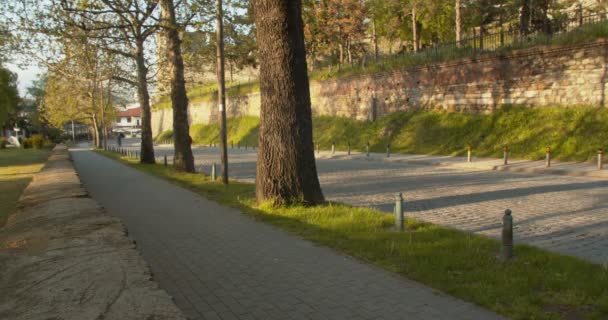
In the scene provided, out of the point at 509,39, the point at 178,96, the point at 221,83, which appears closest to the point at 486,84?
the point at 509,39

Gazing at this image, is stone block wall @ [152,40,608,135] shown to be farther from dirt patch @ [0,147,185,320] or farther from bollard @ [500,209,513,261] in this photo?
dirt patch @ [0,147,185,320]

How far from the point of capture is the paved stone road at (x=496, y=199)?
750 centimetres

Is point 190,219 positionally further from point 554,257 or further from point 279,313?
point 554,257

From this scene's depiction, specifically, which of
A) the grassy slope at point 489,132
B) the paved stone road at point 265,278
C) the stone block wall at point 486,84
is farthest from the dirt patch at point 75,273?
the stone block wall at point 486,84

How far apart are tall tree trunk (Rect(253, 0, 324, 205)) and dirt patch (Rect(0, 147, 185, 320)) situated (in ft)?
12.4

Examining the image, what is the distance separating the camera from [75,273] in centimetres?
423

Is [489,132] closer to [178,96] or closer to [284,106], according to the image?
[178,96]

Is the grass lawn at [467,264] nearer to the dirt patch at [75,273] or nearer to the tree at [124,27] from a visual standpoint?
the dirt patch at [75,273]

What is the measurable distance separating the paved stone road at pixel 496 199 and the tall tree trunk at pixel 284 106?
2.07 meters

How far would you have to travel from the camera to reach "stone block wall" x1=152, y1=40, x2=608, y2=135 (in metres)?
19.4

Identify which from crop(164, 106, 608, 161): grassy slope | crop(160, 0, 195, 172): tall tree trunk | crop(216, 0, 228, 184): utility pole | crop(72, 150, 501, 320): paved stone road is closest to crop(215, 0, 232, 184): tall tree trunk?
crop(216, 0, 228, 184): utility pole

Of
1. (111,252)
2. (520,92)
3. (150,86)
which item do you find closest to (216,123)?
(150,86)

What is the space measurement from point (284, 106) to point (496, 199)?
213 inches

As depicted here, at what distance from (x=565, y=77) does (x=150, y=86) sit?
2163 cm
